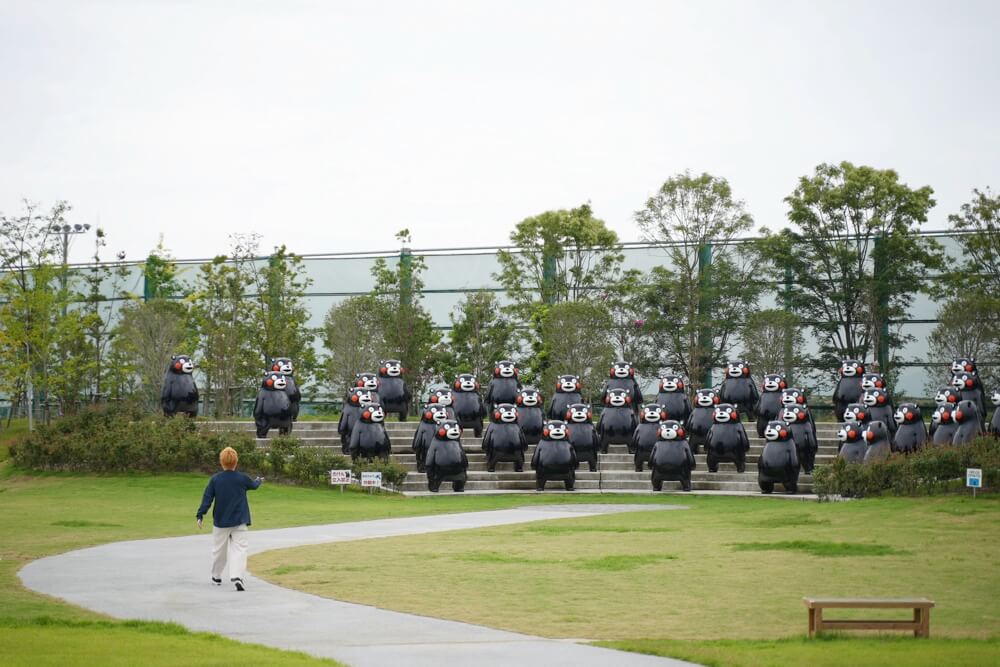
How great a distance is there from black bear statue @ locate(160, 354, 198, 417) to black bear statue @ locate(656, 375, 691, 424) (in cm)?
1144

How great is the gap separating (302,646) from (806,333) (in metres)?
33.7

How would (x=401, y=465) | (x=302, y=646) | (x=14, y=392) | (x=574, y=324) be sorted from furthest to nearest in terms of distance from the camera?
1. (x=14, y=392)
2. (x=574, y=324)
3. (x=401, y=465)
4. (x=302, y=646)

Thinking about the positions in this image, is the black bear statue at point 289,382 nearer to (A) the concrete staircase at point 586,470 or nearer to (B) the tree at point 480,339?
(A) the concrete staircase at point 586,470

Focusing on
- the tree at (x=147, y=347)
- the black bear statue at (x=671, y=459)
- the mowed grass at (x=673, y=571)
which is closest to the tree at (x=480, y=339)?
the tree at (x=147, y=347)

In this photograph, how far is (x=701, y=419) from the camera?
2825cm

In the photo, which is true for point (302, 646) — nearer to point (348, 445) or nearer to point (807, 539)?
point (807, 539)

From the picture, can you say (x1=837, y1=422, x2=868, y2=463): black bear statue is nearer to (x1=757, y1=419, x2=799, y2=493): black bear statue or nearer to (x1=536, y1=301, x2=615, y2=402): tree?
(x1=757, y1=419, x2=799, y2=493): black bear statue

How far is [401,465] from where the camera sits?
26422 millimetres

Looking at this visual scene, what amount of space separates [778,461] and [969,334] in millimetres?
15265

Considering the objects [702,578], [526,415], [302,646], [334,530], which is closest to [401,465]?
[526,415]

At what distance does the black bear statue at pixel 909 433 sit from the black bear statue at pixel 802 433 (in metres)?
1.77

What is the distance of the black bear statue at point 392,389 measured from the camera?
3073 cm

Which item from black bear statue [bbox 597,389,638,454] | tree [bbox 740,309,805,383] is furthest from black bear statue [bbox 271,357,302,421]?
tree [bbox 740,309,805,383]

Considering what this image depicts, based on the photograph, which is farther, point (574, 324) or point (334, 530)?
point (574, 324)
